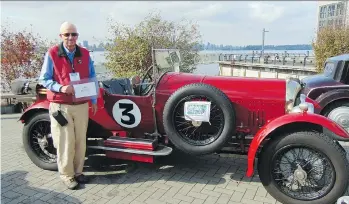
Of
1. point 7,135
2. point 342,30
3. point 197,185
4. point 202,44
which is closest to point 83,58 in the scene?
point 197,185

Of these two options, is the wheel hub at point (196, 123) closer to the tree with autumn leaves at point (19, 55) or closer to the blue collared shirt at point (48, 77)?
the blue collared shirt at point (48, 77)

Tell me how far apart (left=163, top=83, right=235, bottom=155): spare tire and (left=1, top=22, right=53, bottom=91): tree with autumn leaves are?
755 centimetres

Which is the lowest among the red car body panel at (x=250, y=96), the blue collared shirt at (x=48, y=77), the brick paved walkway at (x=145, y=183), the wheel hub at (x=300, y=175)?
the brick paved walkway at (x=145, y=183)

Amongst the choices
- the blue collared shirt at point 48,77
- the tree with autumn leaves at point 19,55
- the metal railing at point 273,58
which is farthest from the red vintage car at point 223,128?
the metal railing at point 273,58

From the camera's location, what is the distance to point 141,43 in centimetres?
974

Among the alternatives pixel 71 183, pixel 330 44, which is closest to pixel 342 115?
pixel 71 183

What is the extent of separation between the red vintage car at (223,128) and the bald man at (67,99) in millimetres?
387

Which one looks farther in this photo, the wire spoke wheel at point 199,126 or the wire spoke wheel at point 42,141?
the wire spoke wheel at point 42,141

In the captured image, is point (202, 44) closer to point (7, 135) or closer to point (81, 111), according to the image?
point (7, 135)

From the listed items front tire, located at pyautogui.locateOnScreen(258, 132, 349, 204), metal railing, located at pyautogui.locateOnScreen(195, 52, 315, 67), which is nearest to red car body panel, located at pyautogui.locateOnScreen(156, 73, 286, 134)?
front tire, located at pyautogui.locateOnScreen(258, 132, 349, 204)

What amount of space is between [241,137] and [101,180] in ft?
6.72

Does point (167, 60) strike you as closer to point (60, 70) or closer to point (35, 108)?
point (60, 70)

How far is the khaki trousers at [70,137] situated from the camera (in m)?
3.42

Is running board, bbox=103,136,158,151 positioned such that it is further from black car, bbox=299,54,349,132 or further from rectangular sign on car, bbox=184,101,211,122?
black car, bbox=299,54,349,132
